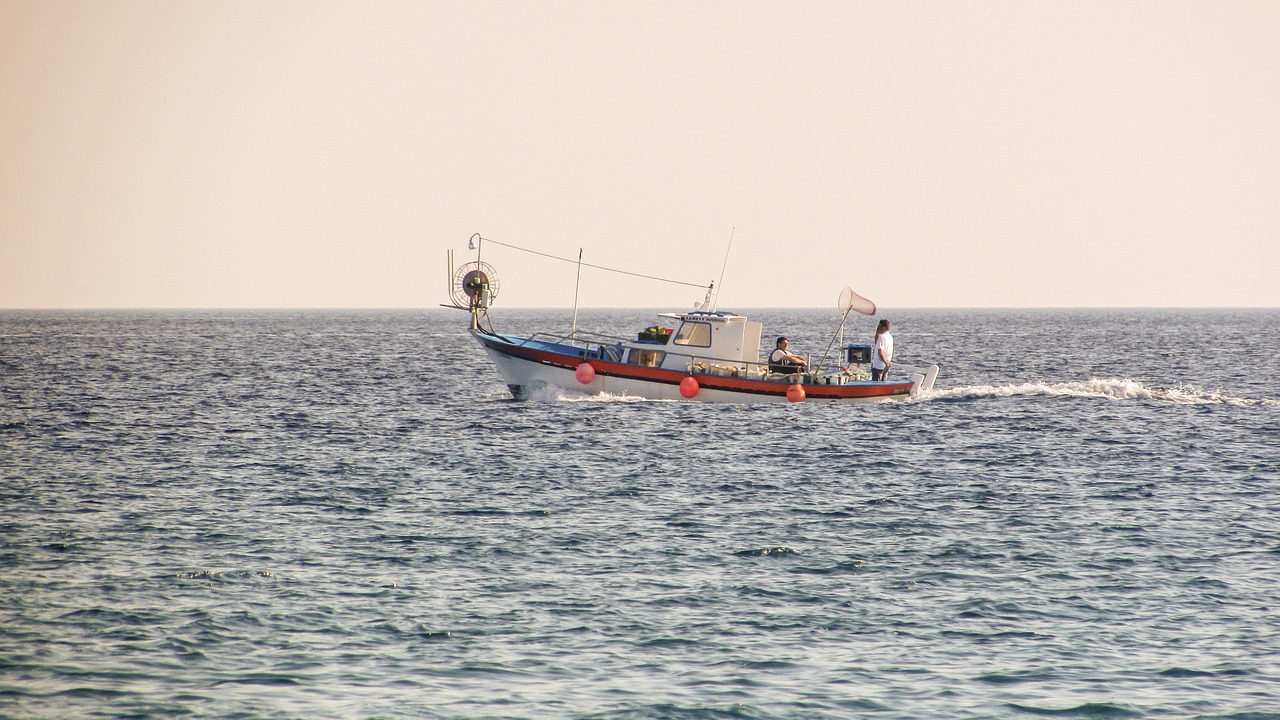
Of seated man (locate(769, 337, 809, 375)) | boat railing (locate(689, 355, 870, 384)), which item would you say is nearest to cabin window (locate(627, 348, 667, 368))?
boat railing (locate(689, 355, 870, 384))

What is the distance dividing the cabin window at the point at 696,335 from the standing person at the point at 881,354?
5581mm

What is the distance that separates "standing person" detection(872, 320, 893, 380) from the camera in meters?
38.3

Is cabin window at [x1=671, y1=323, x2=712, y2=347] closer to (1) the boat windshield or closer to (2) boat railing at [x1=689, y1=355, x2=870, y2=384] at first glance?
(1) the boat windshield

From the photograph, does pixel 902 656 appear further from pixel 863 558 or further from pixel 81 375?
pixel 81 375

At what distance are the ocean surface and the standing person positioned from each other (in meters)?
2.61

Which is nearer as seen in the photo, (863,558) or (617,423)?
(863,558)

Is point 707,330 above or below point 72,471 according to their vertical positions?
above

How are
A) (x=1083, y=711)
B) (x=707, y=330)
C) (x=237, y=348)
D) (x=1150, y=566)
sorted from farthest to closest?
(x=237, y=348), (x=707, y=330), (x=1150, y=566), (x=1083, y=711)

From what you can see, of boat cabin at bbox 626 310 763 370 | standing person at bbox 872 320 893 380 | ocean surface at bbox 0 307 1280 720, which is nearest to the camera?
ocean surface at bbox 0 307 1280 720

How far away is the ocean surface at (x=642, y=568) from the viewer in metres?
12.5

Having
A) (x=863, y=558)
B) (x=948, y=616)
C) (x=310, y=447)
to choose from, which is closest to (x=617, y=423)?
(x=310, y=447)

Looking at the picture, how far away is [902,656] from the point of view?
44.7 feet

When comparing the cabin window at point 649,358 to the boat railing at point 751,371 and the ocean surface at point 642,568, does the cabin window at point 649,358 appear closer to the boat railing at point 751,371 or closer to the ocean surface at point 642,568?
the boat railing at point 751,371

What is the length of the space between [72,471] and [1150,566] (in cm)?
2280
